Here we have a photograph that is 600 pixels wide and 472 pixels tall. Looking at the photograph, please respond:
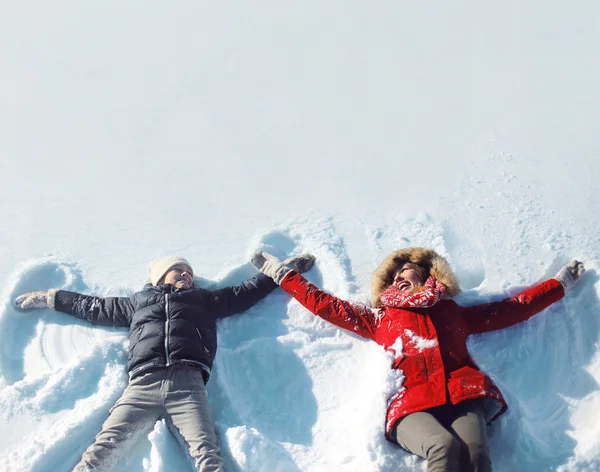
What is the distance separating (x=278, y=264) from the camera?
15.5 ft

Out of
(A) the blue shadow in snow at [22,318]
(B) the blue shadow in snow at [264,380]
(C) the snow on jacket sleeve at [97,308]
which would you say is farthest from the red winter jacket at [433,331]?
(A) the blue shadow in snow at [22,318]

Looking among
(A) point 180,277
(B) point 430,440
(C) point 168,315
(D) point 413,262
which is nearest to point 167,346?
(C) point 168,315

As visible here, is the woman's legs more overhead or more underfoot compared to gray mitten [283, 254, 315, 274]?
more underfoot

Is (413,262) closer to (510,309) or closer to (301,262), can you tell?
(510,309)

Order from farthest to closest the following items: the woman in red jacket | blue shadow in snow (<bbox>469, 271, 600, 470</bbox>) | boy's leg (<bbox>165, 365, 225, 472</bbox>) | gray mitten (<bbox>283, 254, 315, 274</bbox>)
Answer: gray mitten (<bbox>283, 254, 315, 274</bbox>) → blue shadow in snow (<bbox>469, 271, 600, 470</bbox>) → boy's leg (<bbox>165, 365, 225, 472</bbox>) → the woman in red jacket

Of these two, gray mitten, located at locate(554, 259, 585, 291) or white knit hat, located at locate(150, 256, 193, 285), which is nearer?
gray mitten, located at locate(554, 259, 585, 291)

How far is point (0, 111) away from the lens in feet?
22.2

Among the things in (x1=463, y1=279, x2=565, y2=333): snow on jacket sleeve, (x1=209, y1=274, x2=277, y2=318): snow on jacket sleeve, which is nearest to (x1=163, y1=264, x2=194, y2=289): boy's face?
(x1=209, y1=274, x2=277, y2=318): snow on jacket sleeve

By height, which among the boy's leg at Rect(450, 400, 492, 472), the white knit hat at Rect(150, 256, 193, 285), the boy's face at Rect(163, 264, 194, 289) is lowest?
the boy's leg at Rect(450, 400, 492, 472)

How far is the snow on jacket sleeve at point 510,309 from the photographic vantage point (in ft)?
14.2

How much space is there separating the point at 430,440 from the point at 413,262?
1.52 metres

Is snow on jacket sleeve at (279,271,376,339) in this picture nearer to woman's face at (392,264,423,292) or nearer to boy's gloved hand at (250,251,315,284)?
boy's gloved hand at (250,251,315,284)

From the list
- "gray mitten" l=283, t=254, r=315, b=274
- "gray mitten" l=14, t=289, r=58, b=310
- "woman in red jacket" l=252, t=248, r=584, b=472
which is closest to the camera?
"woman in red jacket" l=252, t=248, r=584, b=472

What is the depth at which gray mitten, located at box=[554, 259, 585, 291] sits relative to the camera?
452cm
